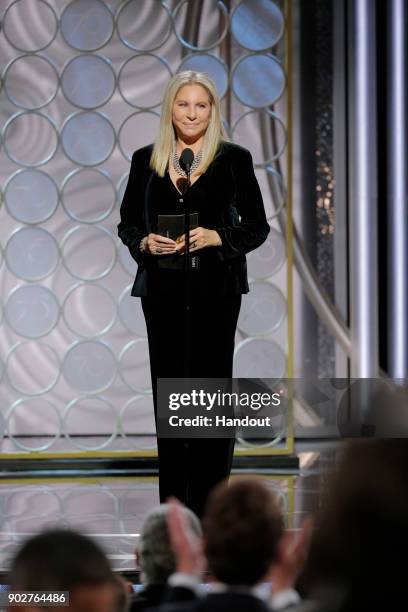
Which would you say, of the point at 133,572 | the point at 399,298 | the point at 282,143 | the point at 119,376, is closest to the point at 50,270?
the point at 119,376

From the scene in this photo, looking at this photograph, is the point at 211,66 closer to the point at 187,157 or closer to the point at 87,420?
the point at 87,420

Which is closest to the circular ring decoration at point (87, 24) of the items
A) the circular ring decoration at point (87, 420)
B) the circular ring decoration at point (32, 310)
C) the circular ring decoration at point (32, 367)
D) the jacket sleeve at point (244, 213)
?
the circular ring decoration at point (32, 310)

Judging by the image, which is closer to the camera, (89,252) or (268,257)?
(268,257)

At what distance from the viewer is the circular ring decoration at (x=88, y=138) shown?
5.55 m

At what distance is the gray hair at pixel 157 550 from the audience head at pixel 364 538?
0.77 m

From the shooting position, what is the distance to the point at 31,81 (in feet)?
18.6

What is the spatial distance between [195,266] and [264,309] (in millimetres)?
2137

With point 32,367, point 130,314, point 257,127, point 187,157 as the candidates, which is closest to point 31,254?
point 130,314

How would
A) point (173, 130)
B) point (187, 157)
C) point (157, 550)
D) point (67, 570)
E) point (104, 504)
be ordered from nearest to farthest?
1. point (67, 570)
2. point (157, 550)
3. point (187, 157)
4. point (173, 130)
5. point (104, 504)

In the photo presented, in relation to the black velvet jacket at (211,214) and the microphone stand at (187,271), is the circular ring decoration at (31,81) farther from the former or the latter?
the microphone stand at (187,271)

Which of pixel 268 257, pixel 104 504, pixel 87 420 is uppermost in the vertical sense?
pixel 268 257

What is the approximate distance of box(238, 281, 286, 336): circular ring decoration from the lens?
567 centimetres


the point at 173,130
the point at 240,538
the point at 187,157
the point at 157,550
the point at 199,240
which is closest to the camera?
the point at 240,538

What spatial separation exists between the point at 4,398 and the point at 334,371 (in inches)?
70.1
